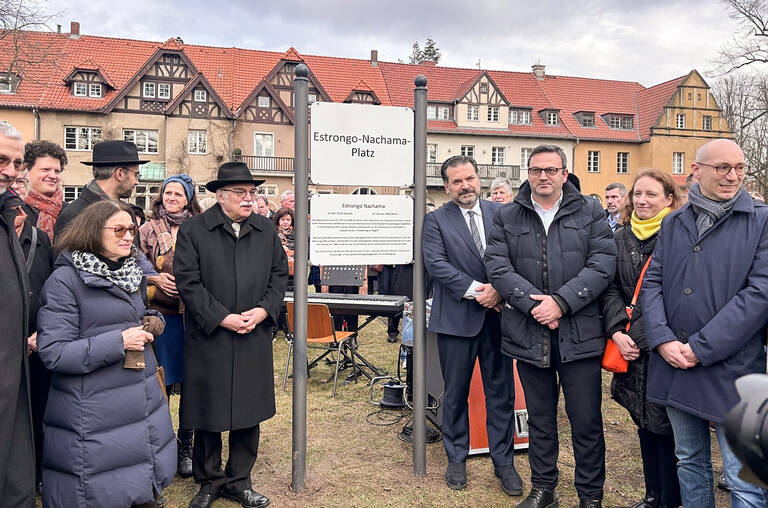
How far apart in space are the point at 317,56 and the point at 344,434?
31.2 metres

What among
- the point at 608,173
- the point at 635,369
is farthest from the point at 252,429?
the point at 608,173

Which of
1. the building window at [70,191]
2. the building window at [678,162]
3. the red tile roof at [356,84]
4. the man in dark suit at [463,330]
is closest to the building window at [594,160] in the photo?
the red tile roof at [356,84]

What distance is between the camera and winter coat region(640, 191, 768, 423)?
8.98 feet

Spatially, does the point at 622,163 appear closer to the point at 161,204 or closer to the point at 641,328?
the point at 641,328

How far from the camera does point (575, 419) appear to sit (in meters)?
3.58

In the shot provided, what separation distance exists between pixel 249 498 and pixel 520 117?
1315 inches

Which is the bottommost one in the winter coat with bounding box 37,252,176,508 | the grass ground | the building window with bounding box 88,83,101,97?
the grass ground

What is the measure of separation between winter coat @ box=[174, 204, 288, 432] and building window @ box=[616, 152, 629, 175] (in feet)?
116

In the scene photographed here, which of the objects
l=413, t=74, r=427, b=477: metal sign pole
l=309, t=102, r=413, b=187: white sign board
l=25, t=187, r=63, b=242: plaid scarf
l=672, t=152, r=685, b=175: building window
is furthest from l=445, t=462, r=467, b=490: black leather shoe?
l=672, t=152, r=685, b=175: building window

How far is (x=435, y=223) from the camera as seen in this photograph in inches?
163

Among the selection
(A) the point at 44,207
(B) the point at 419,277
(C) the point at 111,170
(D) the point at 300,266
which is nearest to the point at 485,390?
(B) the point at 419,277

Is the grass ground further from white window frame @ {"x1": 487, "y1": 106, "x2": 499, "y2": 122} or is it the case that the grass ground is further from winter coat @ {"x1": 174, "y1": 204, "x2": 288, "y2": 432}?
white window frame @ {"x1": 487, "y1": 106, "x2": 499, "y2": 122}

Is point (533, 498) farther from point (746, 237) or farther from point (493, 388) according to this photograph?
point (746, 237)

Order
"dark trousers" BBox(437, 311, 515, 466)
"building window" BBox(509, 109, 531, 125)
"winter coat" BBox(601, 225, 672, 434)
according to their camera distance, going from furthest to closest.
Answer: "building window" BBox(509, 109, 531, 125)
"dark trousers" BBox(437, 311, 515, 466)
"winter coat" BBox(601, 225, 672, 434)
